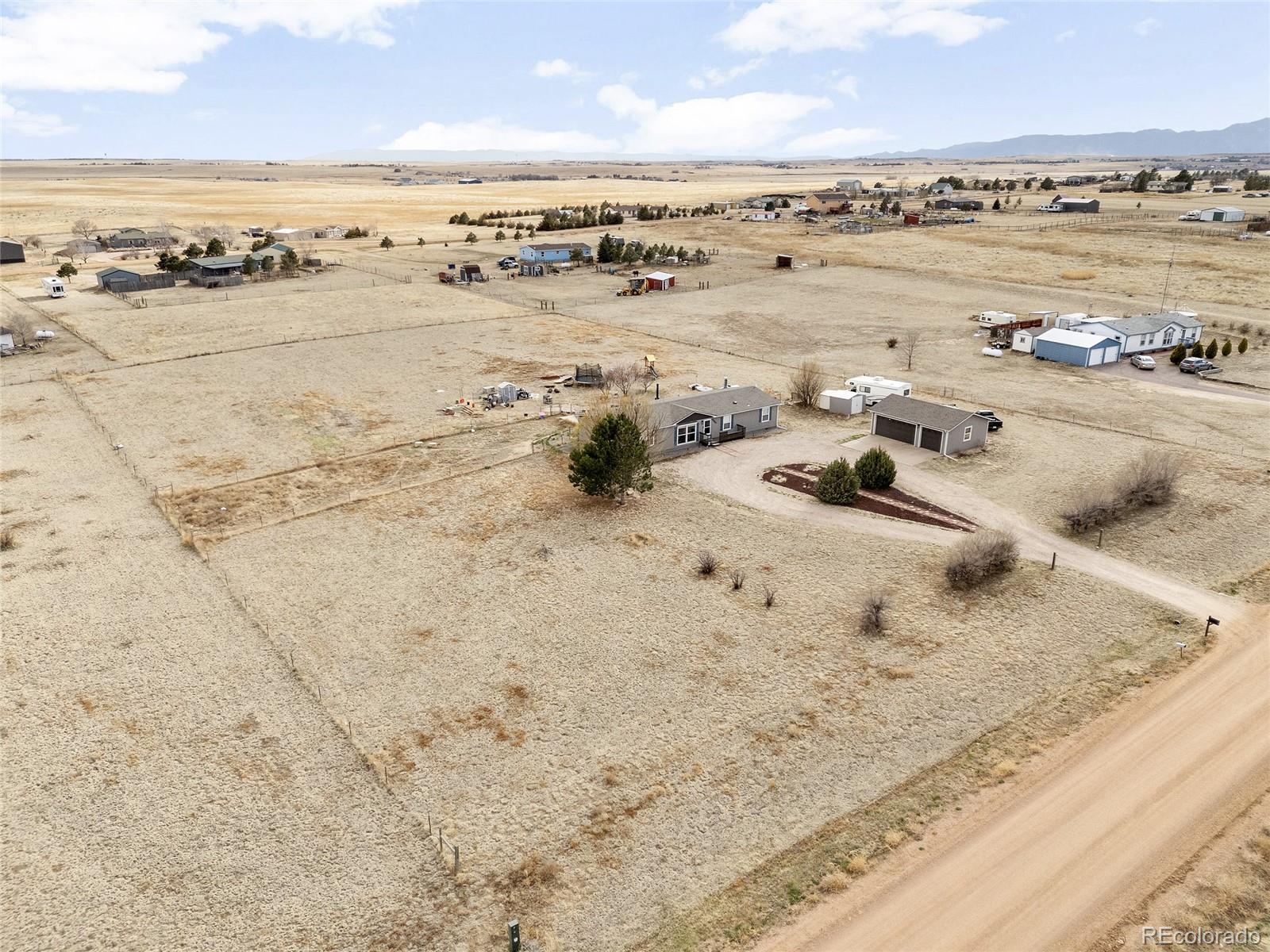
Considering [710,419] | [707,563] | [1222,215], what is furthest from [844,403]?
[1222,215]

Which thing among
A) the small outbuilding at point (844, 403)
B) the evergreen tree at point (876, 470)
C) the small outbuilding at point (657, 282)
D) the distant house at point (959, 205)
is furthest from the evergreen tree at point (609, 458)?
the distant house at point (959, 205)

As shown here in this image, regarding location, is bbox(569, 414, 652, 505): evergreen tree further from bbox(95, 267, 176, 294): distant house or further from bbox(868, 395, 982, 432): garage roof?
bbox(95, 267, 176, 294): distant house

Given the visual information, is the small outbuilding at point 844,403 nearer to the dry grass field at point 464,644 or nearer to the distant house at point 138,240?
the dry grass field at point 464,644

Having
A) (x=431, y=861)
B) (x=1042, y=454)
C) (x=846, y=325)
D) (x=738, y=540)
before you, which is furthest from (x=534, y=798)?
(x=846, y=325)

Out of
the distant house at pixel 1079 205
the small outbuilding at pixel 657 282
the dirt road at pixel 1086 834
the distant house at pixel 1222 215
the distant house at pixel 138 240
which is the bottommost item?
the dirt road at pixel 1086 834

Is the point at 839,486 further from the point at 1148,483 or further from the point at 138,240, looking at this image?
the point at 138,240
